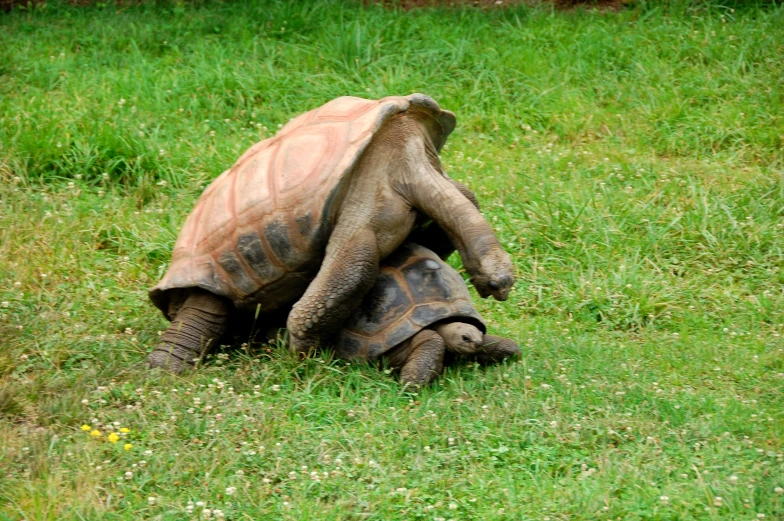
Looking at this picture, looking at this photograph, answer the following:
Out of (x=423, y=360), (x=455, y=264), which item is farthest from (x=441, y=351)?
(x=455, y=264)

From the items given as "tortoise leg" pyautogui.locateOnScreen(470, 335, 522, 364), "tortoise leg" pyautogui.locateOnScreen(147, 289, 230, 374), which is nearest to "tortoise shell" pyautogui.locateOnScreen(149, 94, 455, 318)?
"tortoise leg" pyautogui.locateOnScreen(147, 289, 230, 374)

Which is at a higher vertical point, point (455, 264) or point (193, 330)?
point (193, 330)

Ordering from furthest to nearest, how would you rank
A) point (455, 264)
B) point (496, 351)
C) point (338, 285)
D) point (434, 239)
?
point (455, 264), point (434, 239), point (496, 351), point (338, 285)

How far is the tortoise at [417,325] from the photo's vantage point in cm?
527

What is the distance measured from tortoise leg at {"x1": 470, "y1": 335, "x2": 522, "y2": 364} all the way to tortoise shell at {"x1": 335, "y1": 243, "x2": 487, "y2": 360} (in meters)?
0.12

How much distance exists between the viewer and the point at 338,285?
5188mm

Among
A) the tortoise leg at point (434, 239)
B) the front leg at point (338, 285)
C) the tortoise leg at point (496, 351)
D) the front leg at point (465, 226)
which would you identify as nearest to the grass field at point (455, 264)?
the tortoise leg at point (496, 351)

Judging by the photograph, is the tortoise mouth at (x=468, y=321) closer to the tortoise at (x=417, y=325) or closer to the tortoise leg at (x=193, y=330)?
the tortoise at (x=417, y=325)

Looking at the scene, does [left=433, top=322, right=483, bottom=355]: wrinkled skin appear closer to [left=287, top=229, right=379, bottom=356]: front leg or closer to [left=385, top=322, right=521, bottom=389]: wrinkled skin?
[left=385, top=322, right=521, bottom=389]: wrinkled skin

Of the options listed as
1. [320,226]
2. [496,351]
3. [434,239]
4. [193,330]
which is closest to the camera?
[320,226]

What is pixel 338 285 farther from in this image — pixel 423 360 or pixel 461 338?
pixel 461 338

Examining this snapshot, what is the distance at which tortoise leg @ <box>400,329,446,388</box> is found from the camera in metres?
5.18

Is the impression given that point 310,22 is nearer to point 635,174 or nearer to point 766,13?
point 635,174

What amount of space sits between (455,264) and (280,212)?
1959 mm
